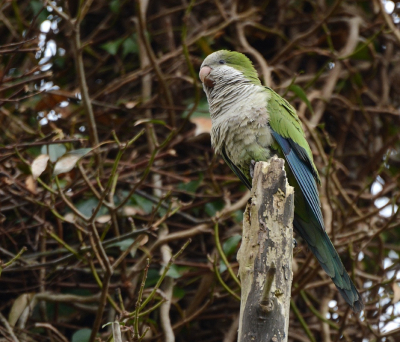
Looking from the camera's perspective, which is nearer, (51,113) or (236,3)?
(51,113)

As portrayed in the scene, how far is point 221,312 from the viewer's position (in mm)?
3855

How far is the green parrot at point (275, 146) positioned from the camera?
302 cm

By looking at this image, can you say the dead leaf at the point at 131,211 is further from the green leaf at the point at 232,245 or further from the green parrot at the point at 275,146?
the green parrot at the point at 275,146

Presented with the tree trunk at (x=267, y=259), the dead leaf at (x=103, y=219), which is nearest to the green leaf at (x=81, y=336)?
the dead leaf at (x=103, y=219)

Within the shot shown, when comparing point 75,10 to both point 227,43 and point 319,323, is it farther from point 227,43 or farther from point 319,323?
point 319,323

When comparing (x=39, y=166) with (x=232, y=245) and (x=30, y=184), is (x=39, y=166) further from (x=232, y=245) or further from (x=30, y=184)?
(x=232, y=245)

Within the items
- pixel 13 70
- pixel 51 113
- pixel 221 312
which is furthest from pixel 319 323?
pixel 13 70

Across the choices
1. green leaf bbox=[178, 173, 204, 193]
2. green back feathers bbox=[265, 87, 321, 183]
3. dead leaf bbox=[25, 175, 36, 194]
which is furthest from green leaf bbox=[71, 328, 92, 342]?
green back feathers bbox=[265, 87, 321, 183]

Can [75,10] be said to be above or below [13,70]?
above

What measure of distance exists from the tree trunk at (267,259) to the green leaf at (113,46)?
258 centimetres

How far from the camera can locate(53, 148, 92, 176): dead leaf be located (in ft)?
9.60

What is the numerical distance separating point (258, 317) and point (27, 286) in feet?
7.51

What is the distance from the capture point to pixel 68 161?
9.76 ft

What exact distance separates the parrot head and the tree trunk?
1.31 metres
